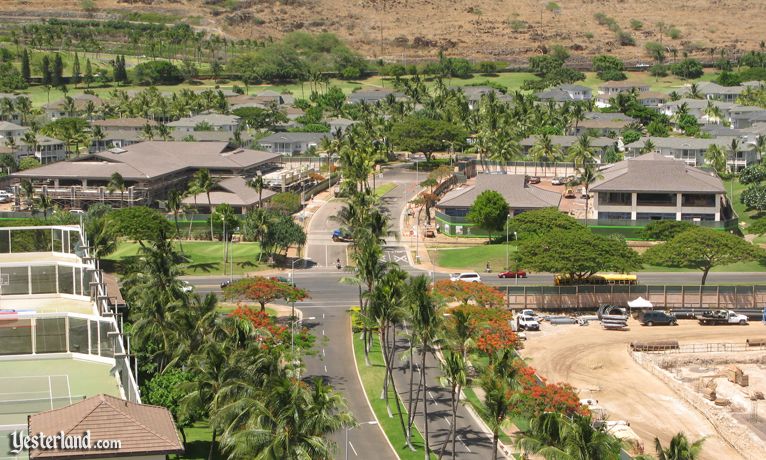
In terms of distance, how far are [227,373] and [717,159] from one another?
128740 mm

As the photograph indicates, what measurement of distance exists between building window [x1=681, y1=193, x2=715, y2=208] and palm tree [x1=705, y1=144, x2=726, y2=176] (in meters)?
39.2

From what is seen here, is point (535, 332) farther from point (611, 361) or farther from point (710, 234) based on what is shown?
point (710, 234)

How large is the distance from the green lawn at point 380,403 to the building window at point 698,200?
56136mm

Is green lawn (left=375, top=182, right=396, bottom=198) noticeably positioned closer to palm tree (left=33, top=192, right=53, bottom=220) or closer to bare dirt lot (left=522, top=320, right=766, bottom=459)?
palm tree (left=33, top=192, right=53, bottom=220)

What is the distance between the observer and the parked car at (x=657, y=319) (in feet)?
328

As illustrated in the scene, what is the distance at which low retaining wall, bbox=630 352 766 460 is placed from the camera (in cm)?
7306

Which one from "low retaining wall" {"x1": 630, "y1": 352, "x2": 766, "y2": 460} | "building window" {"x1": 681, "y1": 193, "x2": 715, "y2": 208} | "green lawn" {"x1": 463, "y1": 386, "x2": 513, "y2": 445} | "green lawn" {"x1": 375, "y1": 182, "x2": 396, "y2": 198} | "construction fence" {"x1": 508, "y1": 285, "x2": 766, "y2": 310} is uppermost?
"building window" {"x1": 681, "y1": 193, "x2": 715, "y2": 208}

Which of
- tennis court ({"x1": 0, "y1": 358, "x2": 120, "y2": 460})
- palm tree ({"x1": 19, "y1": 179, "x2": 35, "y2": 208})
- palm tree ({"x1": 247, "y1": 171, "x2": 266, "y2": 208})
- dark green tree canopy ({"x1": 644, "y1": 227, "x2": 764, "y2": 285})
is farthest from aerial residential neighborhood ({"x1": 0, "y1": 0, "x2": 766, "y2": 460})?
palm tree ({"x1": 247, "y1": 171, "x2": 266, "y2": 208})

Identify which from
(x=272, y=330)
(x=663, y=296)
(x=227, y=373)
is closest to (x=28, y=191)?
(x=272, y=330)

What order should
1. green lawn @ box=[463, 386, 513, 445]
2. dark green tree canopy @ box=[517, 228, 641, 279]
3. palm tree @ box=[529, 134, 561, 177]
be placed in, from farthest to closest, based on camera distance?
palm tree @ box=[529, 134, 561, 177]
dark green tree canopy @ box=[517, 228, 641, 279]
green lawn @ box=[463, 386, 513, 445]

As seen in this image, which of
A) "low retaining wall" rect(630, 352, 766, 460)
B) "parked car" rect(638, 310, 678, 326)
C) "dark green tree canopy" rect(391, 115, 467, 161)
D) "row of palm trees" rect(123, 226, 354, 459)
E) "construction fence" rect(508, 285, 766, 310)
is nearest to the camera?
"row of palm trees" rect(123, 226, 354, 459)

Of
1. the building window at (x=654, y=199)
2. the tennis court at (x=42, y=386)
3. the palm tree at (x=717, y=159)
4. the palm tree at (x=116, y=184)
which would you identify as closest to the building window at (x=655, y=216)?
the building window at (x=654, y=199)

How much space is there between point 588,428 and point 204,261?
256 ft

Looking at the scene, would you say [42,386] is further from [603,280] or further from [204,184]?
[204,184]
